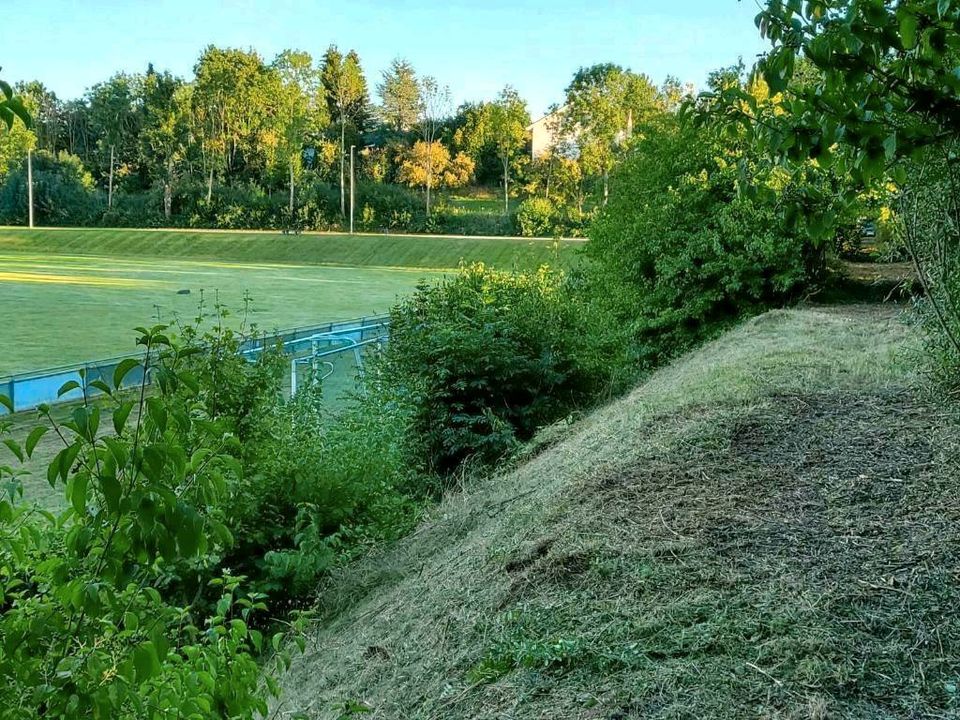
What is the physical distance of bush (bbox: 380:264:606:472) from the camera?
36.4ft

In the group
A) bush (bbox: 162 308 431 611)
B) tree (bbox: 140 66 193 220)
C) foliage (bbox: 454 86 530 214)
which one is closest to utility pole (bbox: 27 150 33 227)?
tree (bbox: 140 66 193 220)

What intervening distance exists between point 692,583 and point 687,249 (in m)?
11.4

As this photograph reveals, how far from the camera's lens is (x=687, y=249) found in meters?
14.7

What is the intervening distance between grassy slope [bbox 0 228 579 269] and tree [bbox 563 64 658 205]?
27.1ft

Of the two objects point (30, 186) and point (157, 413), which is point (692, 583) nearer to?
point (157, 413)

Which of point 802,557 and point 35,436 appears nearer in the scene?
point 35,436

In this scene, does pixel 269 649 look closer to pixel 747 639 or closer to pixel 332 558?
pixel 332 558

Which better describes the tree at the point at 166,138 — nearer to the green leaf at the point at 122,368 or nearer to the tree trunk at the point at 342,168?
the tree trunk at the point at 342,168

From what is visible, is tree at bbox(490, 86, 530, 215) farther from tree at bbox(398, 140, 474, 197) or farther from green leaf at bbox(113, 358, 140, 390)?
green leaf at bbox(113, 358, 140, 390)

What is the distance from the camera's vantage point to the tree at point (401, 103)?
8062 cm

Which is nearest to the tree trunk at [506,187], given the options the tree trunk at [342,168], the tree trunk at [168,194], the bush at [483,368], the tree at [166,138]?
the tree trunk at [342,168]

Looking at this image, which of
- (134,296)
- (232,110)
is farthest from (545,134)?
(134,296)

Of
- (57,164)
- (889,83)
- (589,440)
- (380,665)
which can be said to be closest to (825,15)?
(889,83)

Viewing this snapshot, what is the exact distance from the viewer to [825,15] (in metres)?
2.55
